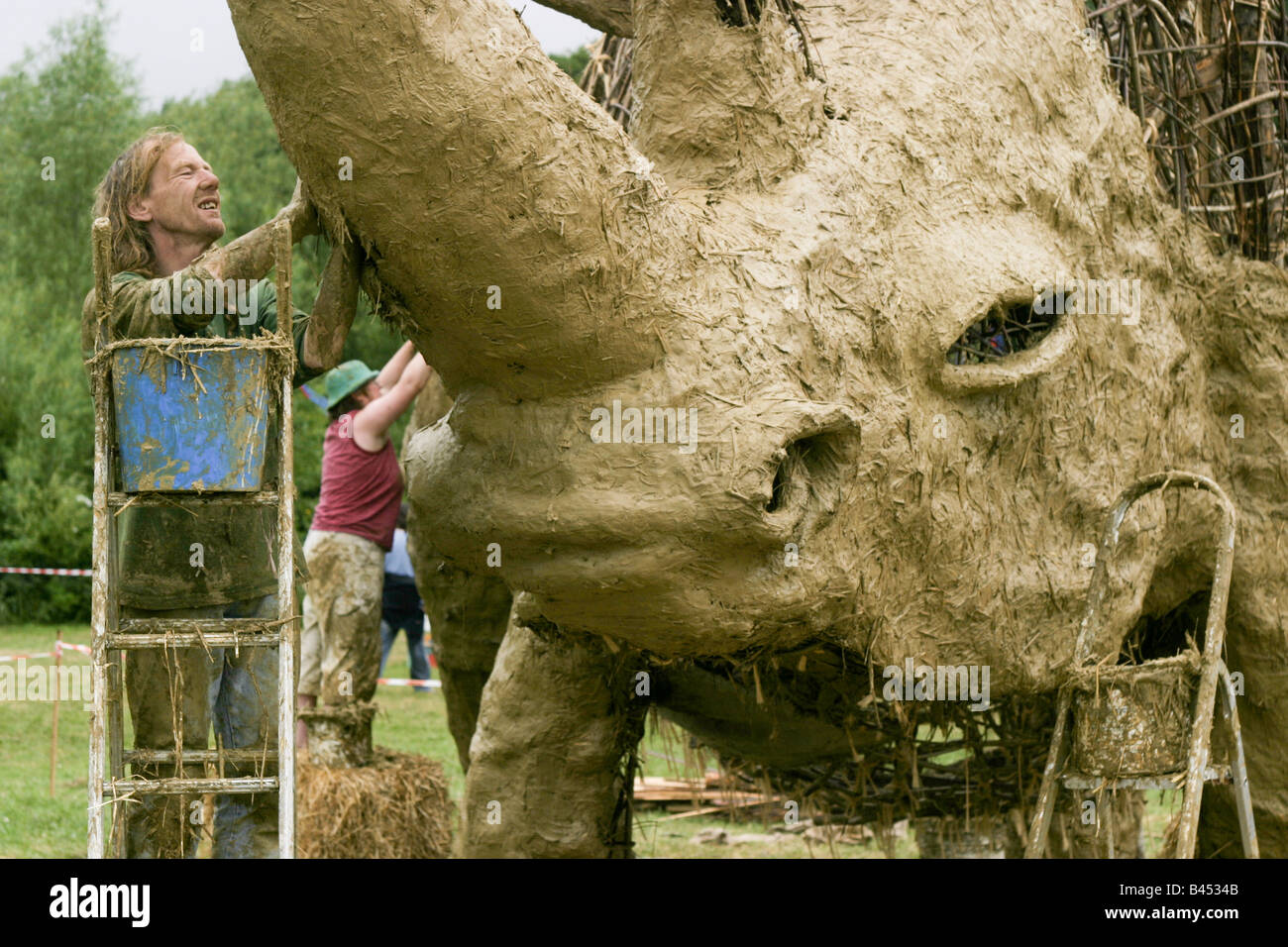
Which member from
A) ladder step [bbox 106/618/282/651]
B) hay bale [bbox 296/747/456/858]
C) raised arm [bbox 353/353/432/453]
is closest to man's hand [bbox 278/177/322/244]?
ladder step [bbox 106/618/282/651]

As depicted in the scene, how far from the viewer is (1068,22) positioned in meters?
5.68

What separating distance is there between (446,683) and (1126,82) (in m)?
4.18

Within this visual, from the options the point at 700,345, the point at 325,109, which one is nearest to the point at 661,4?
the point at 700,345

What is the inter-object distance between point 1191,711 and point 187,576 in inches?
119

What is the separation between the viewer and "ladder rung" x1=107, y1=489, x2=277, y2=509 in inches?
167

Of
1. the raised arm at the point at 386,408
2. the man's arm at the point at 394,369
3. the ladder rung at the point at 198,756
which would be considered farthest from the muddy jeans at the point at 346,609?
the ladder rung at the point at 198,756

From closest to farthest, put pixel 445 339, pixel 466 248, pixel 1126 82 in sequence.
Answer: pixel 466 248
pixel 445 339
pixel 1126 82

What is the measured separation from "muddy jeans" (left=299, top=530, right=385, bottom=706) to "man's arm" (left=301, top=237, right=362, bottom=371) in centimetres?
360

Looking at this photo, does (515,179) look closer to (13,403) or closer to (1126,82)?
(1126,82)

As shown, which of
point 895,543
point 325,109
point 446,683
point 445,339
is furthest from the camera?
point 446,683

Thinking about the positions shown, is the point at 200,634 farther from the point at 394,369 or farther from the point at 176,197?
the point at 394,369

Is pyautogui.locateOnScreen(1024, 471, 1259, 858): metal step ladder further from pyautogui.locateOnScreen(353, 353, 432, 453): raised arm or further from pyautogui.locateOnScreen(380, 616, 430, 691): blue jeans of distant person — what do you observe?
pyautogui.locateOnScreen(380, 616, 430, 691): blue jeans of distant person

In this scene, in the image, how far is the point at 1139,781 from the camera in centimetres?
473

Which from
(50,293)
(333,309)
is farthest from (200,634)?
(50,293)
